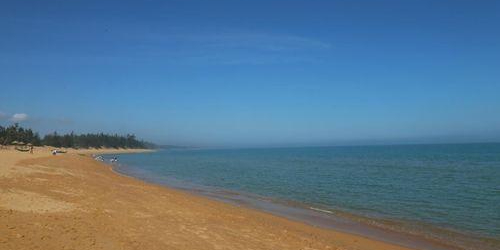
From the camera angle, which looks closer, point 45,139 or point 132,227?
point 132,227

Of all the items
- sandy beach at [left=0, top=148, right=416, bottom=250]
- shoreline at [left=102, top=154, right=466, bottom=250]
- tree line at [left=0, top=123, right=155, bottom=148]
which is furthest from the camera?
tree line at [left=0, top=123, right=155, bottom=148]

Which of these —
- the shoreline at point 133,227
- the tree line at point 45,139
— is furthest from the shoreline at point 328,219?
the tree line at point 45,139

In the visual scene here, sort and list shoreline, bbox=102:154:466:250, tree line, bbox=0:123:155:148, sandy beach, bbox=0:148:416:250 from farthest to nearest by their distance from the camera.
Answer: tree line, bbox=0:123:155:148
shoreline, bbox=102:154:466:250
sandy beach, bbox=0:148:416:250

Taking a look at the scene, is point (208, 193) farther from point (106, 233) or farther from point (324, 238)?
point (106, 233)

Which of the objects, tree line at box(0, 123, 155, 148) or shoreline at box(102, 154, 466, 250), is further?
tree line at box(0, 123, 155, 148)

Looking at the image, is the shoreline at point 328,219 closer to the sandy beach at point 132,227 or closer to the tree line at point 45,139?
the sandy beach at point 132,227

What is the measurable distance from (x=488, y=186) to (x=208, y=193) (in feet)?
71.6

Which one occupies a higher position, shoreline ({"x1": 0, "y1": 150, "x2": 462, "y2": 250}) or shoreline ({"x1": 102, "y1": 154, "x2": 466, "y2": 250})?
shoreline ({"x1": 0, "y1": 150, "x2": 462, "y2": 250})

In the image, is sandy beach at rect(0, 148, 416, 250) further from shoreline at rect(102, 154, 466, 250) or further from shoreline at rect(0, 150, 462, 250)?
shoreline at rect(102, 154, 466, 250)

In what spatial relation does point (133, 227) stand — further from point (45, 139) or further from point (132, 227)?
point (45, 139)

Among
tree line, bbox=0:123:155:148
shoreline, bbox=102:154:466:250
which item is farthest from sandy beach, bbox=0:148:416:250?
tree line, bbox=0:123:155:148

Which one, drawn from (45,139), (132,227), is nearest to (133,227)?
(132,227)

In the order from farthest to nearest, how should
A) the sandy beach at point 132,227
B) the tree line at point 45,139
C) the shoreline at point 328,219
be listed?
the tree line at point 45,139 < the shoreline at point 328,219 < the sandy beach at point 132,227

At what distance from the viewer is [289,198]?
29.1 metres
